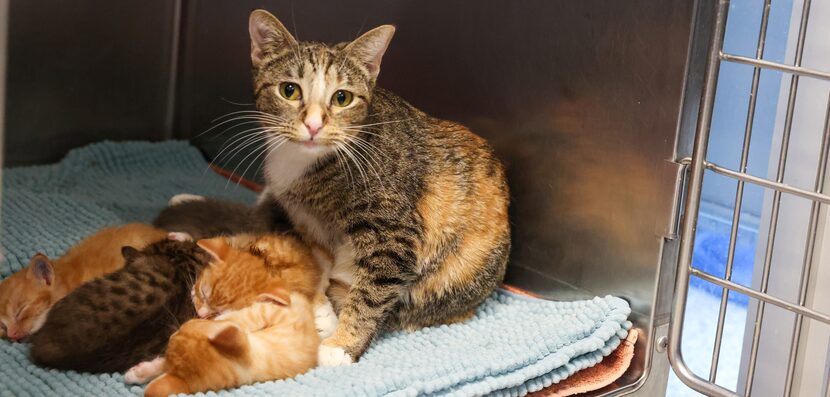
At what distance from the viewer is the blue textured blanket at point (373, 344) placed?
1833mm

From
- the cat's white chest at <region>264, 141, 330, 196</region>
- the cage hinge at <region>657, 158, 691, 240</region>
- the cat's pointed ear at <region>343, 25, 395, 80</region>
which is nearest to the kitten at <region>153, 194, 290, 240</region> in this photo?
the cat's white chest at <region>264, 141, 330, 196</region>

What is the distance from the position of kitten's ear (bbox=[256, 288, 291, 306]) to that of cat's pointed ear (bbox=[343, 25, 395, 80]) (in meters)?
0.58

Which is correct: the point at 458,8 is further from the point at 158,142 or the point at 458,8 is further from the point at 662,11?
the point at 158,142

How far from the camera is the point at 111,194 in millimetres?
2902

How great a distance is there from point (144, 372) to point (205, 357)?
0.13 metres

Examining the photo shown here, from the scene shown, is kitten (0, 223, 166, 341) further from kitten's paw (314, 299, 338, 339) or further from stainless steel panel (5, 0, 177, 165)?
stainless steel panel (5, 0, 177, 165)

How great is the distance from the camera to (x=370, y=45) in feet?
7.11

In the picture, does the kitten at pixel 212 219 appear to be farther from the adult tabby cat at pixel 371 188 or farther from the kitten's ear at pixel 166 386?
the kitten's ear at pixel 166 386

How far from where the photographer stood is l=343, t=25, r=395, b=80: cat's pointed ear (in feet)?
7.04

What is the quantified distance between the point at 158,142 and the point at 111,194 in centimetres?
40

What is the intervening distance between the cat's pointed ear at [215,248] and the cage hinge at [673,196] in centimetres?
98

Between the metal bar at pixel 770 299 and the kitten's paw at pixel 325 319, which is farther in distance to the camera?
the kitten's paw at pixel 325 319


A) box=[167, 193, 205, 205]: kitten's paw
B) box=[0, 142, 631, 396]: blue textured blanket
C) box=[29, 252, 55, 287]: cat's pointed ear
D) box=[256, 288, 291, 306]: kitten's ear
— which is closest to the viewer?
box=[0, 142, 631, 396]: blue textured blanket

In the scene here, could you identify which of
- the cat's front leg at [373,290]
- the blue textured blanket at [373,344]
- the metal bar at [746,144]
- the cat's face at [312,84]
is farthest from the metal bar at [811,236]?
Result: the cat's face at [312,84]
